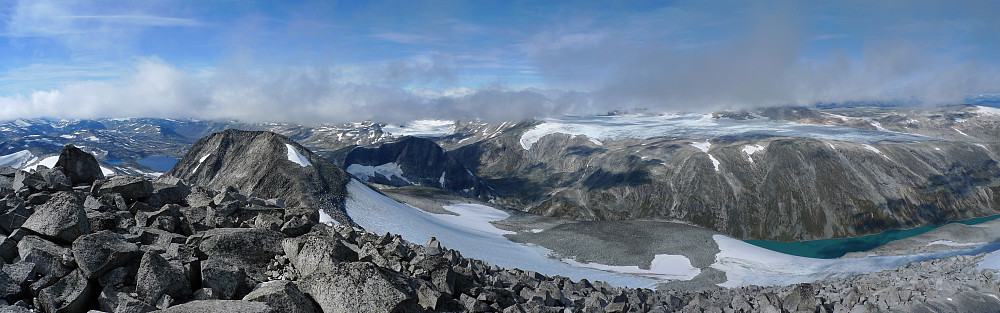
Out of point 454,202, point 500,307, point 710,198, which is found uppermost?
point 500,307

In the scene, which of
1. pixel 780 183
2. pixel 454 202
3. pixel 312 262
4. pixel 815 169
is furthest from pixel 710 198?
pixel 312 262

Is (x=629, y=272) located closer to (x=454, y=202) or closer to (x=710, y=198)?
(x=454, y=202)

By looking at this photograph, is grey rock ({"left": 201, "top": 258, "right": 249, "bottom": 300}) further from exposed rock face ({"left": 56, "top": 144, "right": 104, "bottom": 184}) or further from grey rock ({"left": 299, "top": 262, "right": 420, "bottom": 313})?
exposed rock face ({"left": 56, "top": 144, "right": 104, "bottom": 184})

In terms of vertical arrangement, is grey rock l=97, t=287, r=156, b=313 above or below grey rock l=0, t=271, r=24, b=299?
below

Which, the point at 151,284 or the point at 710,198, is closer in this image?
the point at 151,284

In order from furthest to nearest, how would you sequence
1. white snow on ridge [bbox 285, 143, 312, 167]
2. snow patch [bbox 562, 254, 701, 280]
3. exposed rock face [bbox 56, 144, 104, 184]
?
white snow on ridge [bbox 285, 143, 312, 167] → snow patch [bbox 562, 254, 701, 280] → exposed rock face [bbox 56, 144, 104, 184]

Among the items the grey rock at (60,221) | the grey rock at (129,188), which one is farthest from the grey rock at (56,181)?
the grey rock at (60,221)

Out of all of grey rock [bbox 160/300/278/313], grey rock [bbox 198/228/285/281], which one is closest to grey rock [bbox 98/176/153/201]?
grey rock [bbox 198/228/285/281]

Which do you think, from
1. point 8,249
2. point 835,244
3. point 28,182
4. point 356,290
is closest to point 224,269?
point 356,290

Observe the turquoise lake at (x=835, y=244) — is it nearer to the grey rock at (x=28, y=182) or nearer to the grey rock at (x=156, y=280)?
the grey rock at (x=156, y=280)
